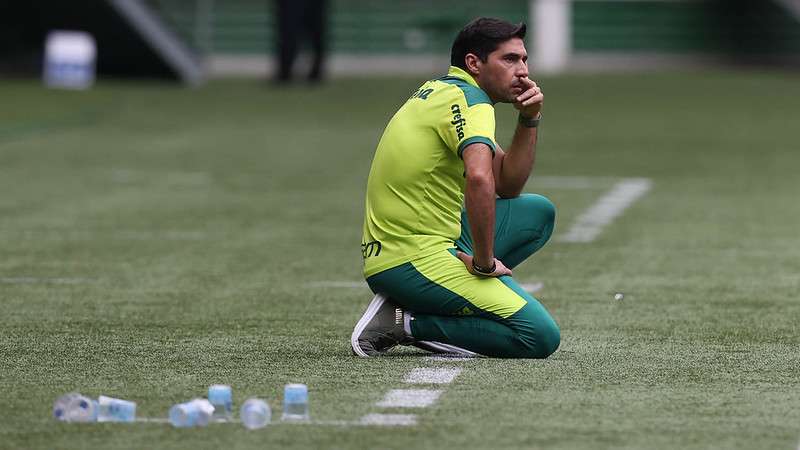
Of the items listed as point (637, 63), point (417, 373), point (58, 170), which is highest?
point (417, 373)

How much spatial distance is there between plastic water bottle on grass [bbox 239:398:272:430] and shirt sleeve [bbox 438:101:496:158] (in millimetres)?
1595

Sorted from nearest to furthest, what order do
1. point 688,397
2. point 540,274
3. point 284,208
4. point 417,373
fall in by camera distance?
point 688,397, point 417,373, point 540,274, point 284,208

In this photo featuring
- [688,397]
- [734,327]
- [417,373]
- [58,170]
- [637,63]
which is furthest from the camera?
[637,63]

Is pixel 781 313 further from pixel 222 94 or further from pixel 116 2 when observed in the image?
pixel 116 2

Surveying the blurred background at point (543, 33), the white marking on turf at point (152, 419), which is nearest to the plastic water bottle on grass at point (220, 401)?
the white marking on turf at point (152, 419)

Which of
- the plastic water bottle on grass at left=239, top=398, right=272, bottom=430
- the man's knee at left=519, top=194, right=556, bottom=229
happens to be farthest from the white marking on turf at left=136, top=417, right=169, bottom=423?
the man's knee at left=519, top=194, right=556, bottom=229

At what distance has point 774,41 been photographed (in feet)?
109

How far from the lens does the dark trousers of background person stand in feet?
80.7

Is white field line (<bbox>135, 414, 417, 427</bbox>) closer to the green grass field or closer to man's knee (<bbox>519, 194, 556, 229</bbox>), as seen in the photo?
the green grass field

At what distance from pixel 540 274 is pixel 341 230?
2.28 meters

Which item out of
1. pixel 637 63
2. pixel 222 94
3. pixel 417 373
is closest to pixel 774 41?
pixel 637 63

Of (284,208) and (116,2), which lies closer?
(284,208)

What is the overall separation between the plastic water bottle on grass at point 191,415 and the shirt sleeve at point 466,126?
167 centimetres

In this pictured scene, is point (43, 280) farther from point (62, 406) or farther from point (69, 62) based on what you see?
point (69, 62)
